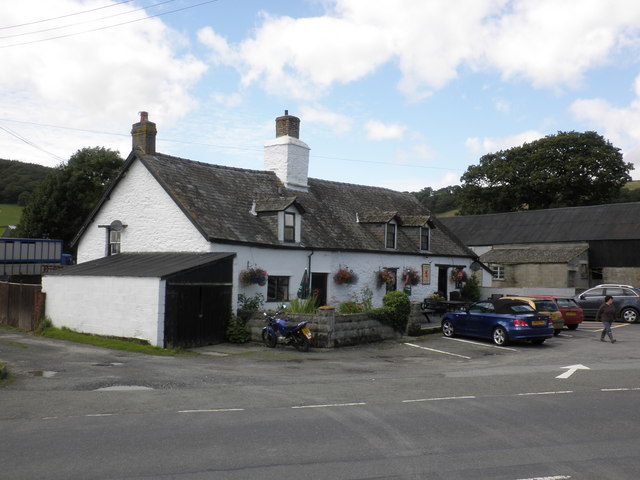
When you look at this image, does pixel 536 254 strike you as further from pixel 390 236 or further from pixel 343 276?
pixel 343 276

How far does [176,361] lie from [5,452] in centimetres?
841

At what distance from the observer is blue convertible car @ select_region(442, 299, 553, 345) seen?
1970 cm

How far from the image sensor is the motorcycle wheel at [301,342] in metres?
17.9

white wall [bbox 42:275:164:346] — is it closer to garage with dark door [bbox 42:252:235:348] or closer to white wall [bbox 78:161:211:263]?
garage with dark door [bbox 42:252:235:348]

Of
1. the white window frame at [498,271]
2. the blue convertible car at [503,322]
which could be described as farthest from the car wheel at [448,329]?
the white window frame at [498,271]

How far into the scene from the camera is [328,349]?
1844 centimetres

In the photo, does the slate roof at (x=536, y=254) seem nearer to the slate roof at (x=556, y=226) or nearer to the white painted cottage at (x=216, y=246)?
the slate roof at (x=556, y=226)

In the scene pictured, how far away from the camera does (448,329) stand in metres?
22.3

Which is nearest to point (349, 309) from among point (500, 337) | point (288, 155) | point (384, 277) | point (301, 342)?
point (301, 342)

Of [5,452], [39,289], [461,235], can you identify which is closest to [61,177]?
[39,289]

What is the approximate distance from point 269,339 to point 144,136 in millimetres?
10626

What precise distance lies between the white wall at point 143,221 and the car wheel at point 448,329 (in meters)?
9.65

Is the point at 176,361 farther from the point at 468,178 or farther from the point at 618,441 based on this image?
the point at 468,178

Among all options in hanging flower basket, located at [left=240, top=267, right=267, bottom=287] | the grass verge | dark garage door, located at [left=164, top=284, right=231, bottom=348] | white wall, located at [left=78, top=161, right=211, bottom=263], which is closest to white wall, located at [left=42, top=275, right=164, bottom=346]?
the grass verge
